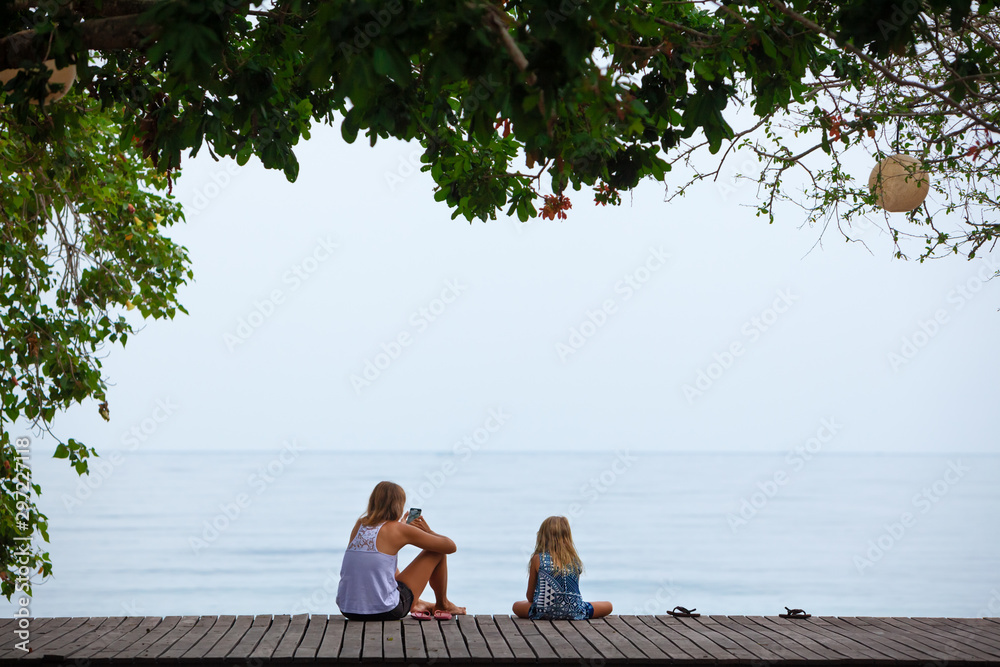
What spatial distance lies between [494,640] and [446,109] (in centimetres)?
274

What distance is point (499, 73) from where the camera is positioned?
7.99 feet

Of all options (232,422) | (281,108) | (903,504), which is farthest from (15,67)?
(903,504)

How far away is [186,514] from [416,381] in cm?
1564

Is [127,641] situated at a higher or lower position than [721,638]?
lower

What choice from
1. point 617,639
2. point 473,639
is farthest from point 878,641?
point 473,639

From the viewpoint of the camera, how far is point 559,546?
5.84 m

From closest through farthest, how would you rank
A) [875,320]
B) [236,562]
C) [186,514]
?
[236,562], [186,514], [875,320]

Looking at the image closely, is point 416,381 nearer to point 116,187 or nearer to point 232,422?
point 232,422

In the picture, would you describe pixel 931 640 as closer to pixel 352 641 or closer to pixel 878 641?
pixel 878 641

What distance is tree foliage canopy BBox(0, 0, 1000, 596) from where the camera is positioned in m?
2.44

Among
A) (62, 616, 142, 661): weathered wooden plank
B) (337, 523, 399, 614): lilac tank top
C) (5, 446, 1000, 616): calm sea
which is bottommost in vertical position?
(62, 616, 142, 661): weathered wooden plank

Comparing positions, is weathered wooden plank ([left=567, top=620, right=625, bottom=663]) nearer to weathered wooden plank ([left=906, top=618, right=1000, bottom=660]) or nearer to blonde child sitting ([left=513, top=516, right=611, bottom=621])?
blonde child sitting ([left=513, top=516, right=611, bottom=621])

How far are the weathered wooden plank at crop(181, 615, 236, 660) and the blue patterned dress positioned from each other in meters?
1.69

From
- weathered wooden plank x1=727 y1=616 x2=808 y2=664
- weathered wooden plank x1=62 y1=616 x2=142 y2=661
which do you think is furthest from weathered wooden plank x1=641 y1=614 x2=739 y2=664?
weathered wooden plank x1=62 y1=616 x2=142 y2=661
